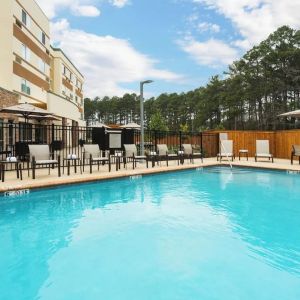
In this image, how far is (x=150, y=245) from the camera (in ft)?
15.3

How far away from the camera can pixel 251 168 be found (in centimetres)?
1368

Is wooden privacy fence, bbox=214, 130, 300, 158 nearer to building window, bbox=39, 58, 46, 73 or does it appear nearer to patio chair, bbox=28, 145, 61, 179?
patio chair, bbox=28, 145, 61, 179

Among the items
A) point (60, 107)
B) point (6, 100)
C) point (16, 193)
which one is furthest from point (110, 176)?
point (60, 107)

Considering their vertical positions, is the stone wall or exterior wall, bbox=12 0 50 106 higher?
exterior wall, bbox=12 0 50 106

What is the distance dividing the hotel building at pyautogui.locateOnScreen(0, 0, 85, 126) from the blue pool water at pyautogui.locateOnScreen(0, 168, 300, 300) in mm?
12098

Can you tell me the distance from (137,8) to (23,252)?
14.2 m

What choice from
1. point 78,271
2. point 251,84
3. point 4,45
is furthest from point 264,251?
point 251,84

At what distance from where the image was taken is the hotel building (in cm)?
2078

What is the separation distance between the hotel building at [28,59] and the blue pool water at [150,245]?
12098 millimetres

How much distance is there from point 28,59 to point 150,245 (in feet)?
79.8

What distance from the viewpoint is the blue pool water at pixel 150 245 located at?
11.0 feet

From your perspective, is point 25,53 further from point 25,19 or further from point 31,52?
point 25,19

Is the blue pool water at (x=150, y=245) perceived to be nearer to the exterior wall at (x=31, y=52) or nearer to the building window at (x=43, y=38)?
the exterior wall at (x=31, y=52)

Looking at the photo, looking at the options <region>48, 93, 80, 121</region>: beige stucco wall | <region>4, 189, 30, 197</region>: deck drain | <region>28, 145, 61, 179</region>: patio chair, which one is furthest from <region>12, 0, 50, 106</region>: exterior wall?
<region>4, 189, 30, 197</region>: deck drain
